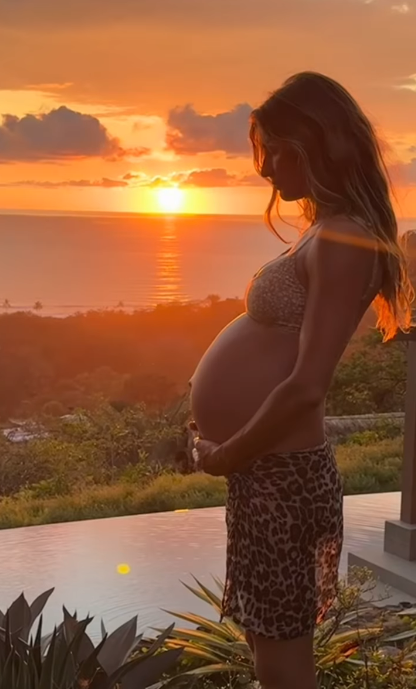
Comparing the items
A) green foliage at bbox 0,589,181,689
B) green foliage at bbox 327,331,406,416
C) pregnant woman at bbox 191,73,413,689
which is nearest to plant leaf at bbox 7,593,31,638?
green foliage at bbox 0,589,181,689

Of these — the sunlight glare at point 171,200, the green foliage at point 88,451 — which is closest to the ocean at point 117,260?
the sunlight glare at point 171,200

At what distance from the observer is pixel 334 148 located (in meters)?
1.31

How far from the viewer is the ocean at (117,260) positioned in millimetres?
4145

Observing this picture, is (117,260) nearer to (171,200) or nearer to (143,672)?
(171,200)

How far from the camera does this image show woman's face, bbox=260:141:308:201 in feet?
4.42

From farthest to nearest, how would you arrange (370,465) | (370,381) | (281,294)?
(370,381) → (370,465) → (281,294)

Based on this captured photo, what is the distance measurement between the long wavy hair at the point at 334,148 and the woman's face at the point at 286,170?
1 cm

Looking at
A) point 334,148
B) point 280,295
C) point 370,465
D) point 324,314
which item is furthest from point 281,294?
point 370,465

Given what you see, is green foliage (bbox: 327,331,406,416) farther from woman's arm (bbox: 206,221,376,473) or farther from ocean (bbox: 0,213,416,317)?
woman's arm (bbox: 206,221,376,473)

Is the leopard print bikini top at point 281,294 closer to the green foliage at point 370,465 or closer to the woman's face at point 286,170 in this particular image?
the woman's face at point 286,170

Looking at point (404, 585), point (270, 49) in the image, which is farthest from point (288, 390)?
point (270, 49)

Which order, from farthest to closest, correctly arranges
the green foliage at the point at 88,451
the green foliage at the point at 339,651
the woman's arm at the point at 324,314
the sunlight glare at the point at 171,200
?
1. the green foliage at the point at 88,451
2. the sunlight glare at the point at 171,200
3. the green foliage at the point at 339,651
4. the woman's arm at the point at 324,314

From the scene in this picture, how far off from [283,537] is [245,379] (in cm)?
27

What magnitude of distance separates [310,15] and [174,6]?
60 centimetres
